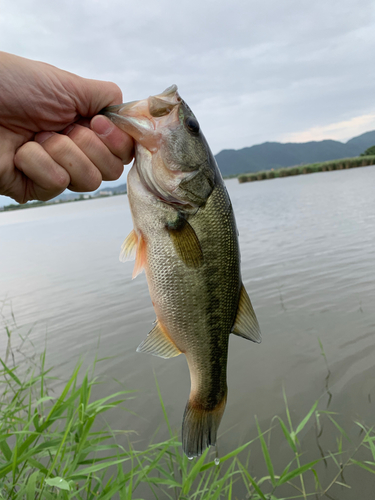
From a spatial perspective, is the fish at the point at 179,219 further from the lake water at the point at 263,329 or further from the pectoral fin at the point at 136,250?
the lake water at the point at 263,329

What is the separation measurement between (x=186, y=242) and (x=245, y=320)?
636 millimetres

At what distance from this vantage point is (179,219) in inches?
77.7

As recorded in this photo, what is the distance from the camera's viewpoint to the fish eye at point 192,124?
79.0 inches

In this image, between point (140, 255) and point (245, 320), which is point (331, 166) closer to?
point (245, 320)

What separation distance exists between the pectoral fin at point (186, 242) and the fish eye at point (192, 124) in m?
0.54

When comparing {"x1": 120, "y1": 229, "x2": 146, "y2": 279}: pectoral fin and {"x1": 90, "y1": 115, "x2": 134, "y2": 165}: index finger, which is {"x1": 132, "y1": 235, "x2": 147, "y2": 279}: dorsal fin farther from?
{"x1": 90, "y1": 115, "x2": 134, "y2": 165}: index finger

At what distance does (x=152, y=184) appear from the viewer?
1.99 m

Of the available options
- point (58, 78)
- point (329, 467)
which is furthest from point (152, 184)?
point (329, 467)

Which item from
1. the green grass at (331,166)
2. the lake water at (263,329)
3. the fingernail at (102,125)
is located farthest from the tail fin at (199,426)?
the green grass at (331,166)

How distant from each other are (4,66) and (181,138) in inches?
45.6

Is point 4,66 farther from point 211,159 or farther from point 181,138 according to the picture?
point 211,159

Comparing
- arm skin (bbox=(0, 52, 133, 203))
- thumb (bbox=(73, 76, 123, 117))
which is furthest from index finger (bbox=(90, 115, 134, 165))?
thumb (bbox=(73, 76, 123, 117))

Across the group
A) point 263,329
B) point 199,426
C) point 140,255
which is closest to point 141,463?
point 199,426

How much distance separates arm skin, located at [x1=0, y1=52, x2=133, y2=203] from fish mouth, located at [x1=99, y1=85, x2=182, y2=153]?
153mm
